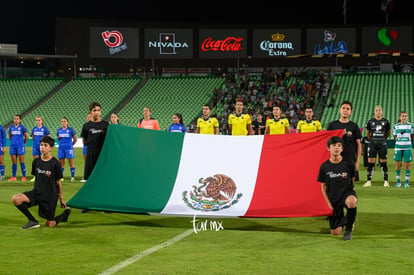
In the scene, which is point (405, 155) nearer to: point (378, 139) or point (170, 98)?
point (378, 139)

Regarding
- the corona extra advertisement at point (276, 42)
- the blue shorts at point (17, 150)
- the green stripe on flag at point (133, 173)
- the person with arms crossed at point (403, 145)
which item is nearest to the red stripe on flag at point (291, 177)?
the green stripe on flag at point (133, 173)

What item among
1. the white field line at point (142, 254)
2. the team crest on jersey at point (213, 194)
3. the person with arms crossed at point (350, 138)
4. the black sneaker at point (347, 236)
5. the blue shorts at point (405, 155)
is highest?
the person with arms crossed at point (350, 138)

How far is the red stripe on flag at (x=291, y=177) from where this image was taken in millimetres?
8664

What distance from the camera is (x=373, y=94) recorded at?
138 feet

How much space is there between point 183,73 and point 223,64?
11.2 ft

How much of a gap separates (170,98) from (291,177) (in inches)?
1389

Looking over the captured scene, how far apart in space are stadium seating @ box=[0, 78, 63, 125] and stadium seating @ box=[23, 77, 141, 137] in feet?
3.81

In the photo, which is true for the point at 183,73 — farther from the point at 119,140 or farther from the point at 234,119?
the point at 119,140

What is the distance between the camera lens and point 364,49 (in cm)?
4628

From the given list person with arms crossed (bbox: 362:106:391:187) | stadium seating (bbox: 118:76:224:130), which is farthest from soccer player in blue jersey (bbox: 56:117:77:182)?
stadium seating (bbox: 118:76:224:130)

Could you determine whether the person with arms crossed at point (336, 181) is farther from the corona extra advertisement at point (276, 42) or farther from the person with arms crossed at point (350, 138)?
the corona extra advertisement at point (276, 42)

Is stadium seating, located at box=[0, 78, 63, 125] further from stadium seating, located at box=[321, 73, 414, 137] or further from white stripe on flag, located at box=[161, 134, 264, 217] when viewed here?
white stripe on flag, located at box=[161, 134, 264, 217]

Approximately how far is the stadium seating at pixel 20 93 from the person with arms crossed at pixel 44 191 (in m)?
35.4

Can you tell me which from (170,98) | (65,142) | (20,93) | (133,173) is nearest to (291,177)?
(133,173)
